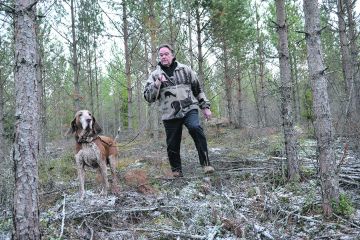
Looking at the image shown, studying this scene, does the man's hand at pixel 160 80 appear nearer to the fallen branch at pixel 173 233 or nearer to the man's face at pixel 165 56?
the man's face at pixel 165 56

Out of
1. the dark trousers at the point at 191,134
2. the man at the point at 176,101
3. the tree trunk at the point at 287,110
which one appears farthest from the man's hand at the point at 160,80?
the tree trunk at the point at 287,110

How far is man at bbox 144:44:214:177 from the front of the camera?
539 centimetres

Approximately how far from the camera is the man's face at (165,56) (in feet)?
17.9

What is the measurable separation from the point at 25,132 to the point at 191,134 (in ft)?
9.46

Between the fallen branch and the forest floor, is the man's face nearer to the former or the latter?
the forest floor

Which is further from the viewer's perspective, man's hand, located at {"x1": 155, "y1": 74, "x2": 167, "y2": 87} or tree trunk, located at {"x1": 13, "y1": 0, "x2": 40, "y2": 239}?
man's hand, located at {"x1": 155, "y1": 74, "x2": 167, "y2": 87}

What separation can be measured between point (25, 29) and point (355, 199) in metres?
3.78

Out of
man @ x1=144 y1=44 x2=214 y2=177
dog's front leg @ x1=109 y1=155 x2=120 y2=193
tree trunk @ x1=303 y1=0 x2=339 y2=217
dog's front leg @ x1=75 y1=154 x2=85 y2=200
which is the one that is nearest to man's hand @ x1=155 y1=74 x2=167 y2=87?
man @ x1=144 y1=44 x2=214 y2=177

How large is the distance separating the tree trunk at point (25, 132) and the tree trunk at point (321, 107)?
106 inches

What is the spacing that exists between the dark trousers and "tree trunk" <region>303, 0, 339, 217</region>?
188cm

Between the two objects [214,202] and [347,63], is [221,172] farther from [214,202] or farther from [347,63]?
[347,63]

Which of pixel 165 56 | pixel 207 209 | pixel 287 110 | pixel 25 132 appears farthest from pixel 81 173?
pixel 287 110

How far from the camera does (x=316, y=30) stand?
12.7ft

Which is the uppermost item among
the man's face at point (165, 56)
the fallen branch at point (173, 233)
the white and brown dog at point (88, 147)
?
the man's face at point (165, 56)
